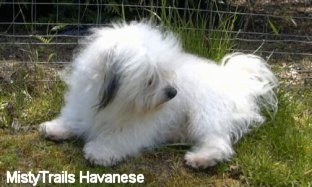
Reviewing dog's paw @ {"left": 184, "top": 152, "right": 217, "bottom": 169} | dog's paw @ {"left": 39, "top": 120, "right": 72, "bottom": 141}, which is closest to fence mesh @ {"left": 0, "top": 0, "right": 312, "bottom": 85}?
dog's paw @ {"left": 39, "top": 120, "right": 72, "bottom": 141}

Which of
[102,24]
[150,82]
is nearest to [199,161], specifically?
[150,82]

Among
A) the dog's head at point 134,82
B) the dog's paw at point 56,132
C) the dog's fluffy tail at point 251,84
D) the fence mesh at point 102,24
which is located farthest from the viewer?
the fence mesh at point 102,24

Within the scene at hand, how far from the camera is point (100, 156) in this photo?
11.1 feet

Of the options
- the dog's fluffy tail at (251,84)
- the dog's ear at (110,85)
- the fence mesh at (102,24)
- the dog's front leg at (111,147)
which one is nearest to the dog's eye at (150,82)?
the dog's ear at (110,85)

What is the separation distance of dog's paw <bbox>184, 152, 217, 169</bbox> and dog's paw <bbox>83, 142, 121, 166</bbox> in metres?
0.44

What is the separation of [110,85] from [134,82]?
0.46ft

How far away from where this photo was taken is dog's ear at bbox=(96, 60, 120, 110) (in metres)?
3.17

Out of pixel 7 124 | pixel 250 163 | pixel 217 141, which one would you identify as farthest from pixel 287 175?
pixel 7 124

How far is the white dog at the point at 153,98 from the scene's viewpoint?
10.5 ft

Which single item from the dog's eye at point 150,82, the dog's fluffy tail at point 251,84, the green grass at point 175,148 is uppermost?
the dog's eye at point 150,82

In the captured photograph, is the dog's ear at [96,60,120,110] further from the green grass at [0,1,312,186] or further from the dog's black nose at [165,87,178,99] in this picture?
the green grass at [0,1,312,186]

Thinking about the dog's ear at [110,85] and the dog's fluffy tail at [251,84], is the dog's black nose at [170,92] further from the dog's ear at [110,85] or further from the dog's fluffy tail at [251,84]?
the dog's fluffy tail at [251,84]

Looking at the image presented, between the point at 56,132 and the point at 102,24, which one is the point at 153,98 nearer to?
the point at 56,132

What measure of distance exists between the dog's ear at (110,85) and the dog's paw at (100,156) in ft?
1.08
